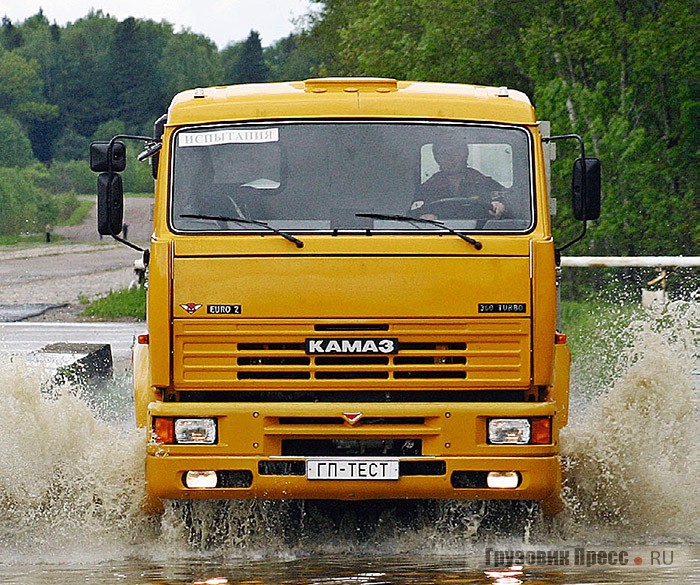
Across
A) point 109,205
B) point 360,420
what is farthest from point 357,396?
point 109,205

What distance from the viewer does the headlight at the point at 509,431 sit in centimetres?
823

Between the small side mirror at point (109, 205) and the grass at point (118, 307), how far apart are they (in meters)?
18.2

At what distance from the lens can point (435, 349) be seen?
27.0ft

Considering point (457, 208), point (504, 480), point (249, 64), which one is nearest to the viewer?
point (504, 480)

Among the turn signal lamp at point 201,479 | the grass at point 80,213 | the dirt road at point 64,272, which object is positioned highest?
the turn signal lamp at point 201,479

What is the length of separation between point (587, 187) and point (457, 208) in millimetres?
1022

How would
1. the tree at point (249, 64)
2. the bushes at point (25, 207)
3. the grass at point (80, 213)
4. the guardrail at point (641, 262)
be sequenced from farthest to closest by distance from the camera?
1. the tree at point (249, 64)
2. the grass at point (80, 213)
3. the bushes at point (25, 207)
4. the guardrail at point (641, 262)

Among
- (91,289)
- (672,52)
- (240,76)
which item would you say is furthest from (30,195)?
(240,76)

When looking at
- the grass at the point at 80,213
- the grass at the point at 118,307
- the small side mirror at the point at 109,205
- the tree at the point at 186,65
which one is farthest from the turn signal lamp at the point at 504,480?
the tree at the point at 186,65

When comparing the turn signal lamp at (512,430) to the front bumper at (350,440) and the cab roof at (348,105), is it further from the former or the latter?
the cab roof at (348,105)

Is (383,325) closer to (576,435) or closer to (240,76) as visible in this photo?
(576,435)

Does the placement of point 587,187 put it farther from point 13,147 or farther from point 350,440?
point 13,147

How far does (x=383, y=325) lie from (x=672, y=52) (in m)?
22.1

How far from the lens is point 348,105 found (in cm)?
887
